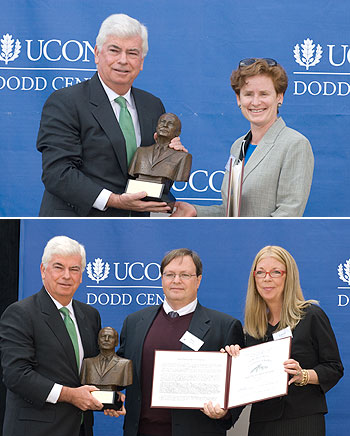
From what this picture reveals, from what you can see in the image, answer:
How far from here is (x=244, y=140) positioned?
3.96 metres

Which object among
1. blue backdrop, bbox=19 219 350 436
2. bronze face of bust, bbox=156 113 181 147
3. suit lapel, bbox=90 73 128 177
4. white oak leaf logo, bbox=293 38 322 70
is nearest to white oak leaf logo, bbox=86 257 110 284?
blue backdrop, bbox=19 219 350 436

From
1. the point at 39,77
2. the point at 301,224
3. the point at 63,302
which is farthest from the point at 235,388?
the point at 39,77

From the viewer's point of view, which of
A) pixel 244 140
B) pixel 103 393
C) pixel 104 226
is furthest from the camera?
pixel 104 226

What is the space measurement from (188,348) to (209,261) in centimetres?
85

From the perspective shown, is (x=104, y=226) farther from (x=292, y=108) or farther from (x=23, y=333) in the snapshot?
(x=292, y=108)

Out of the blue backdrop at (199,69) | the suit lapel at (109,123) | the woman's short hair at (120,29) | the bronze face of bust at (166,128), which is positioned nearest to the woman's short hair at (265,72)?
the bronze face of bust at (166,128)

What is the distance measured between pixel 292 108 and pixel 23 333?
8.22 feet

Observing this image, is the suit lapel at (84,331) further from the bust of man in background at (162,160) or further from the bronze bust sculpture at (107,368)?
the bust of man in background at (162,160)

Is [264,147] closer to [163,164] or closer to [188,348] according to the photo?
[163,164]

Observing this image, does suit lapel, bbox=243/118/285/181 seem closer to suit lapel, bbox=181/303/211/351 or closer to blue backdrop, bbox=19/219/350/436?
blue backdrop, bbox=19/219/350/436

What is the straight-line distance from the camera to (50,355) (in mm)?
3609

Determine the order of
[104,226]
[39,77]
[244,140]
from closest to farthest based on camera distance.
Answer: [244,140], [104,226], [39,77]

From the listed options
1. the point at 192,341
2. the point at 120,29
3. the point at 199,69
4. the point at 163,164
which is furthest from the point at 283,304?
the point at 199,69

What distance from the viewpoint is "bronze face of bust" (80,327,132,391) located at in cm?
356
